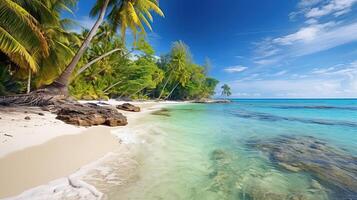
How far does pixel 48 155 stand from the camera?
3.98 metres

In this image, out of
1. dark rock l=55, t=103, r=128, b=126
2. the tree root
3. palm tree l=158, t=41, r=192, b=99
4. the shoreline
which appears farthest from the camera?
palm tree l=158, t=41, r=192, b=99

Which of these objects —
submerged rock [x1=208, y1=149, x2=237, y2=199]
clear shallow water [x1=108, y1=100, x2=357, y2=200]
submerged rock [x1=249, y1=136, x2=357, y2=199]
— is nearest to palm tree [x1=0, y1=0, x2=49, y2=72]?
clear shallow water [x1=108, y1=100, x2=357, y2=200]

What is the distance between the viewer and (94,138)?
19.0 ft

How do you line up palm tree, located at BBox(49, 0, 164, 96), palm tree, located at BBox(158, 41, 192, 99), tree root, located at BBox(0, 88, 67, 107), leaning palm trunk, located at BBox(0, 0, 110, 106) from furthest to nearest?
1. palm tree, located at BBox(158, 41, 192, 99)
2. palm tree, located at BBox(49, 0, 164, 96)
3. leaning palm trunk, located at BBox(0, 0, 110, 106)
4. tree root, located at BBox(0, 88, 67, 107)

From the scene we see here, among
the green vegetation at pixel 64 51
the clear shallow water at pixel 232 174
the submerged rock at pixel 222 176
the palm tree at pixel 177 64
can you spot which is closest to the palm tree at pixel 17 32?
the green vegetation at pixel 64 51

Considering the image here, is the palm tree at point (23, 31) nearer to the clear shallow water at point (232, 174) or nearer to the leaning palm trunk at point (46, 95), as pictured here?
the leaning palm trunk at point (46, 95)

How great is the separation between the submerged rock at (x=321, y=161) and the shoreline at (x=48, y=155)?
379cm

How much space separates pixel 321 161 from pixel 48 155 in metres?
5.90

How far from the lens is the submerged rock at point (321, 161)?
11.7 ft

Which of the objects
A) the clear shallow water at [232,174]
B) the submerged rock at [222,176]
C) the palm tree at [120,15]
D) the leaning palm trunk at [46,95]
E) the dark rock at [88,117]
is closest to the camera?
the clear shallow water at [232,174]

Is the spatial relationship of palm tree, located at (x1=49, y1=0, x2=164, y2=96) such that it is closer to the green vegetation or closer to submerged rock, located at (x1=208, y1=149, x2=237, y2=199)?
the green vegetation

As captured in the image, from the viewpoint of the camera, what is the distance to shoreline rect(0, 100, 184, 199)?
280 cm

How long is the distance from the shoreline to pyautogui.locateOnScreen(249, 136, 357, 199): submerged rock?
3.79 meters

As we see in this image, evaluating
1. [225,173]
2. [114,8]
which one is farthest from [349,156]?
[114,8]
